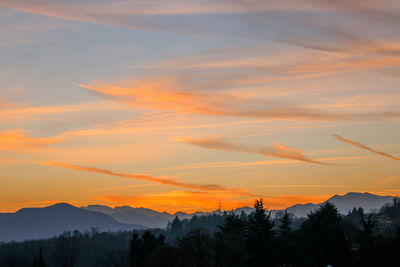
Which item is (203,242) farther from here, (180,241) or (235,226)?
(235,226)

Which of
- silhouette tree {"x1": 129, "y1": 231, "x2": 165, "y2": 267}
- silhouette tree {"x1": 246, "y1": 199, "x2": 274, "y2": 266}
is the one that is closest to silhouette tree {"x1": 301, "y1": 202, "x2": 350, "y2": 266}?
silhouette tree {"x1": 246, "y1": 199, "x2": 274, "y2": 266}

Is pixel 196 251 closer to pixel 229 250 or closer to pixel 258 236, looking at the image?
pixel 229 250

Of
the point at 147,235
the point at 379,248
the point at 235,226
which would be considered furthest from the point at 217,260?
the point at 147,235

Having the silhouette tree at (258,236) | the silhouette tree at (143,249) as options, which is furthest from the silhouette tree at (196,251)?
the silhouette tree at (143,249)

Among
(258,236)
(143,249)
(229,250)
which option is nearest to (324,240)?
(258,236)

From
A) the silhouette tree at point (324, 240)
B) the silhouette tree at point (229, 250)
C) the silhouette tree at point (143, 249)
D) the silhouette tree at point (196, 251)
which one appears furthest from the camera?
the silhouette tree at point (143, 249)

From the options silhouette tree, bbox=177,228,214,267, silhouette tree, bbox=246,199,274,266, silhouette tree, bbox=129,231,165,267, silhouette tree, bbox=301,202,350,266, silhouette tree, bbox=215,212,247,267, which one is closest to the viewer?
silhouette tree, bbox=215,212,247,267

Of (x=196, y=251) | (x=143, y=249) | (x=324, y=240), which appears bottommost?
(x=196, y=251)

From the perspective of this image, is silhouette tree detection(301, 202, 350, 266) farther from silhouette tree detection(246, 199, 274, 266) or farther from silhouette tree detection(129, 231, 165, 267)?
silhouette tree detection(129, 231, 165, 267)

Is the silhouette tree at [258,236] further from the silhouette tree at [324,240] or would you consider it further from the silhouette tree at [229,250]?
the silhouette tree at [324,240]

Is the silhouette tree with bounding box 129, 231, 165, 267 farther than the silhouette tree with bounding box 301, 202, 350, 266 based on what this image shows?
Yes

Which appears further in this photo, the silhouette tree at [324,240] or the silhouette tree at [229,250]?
the silhouette tree at [324,240]

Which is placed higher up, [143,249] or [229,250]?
[143,249]

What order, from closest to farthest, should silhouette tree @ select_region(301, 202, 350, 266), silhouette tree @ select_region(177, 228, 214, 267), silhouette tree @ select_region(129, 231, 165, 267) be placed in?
silhouette tree @ select_region(177, 228, 214, 267), silhouette tree @ select_region(301, 202, 350, 266), silhouette tree @ select_region(129, 231, 165, 267)
